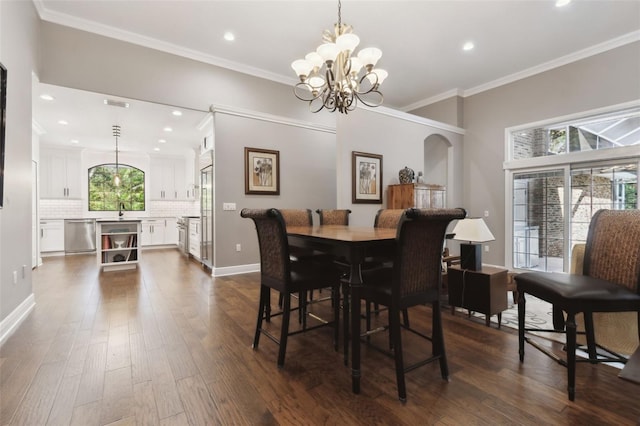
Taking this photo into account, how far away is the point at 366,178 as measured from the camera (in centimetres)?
491

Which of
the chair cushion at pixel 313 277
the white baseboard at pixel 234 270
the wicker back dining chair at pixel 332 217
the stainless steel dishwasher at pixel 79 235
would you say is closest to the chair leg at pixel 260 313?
the chair cushion at pixel 313 277

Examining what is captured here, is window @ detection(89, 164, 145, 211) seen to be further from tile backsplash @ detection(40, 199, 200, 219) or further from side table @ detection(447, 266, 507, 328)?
side table @ detection(447, 266, 507, 328)

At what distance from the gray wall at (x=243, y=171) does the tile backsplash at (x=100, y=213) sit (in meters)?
3.18

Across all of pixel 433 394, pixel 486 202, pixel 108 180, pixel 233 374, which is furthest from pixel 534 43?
pixel 108 180

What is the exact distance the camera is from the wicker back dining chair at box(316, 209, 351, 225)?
3.43 metres

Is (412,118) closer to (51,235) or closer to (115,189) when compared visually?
(115,189)

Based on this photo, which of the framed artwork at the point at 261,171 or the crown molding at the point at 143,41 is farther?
the framed artwork at the point at 261,171

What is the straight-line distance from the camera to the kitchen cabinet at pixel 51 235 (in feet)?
22.3

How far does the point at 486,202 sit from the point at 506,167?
0.75 meters

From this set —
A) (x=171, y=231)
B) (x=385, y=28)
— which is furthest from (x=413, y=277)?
(x=171, y=231)

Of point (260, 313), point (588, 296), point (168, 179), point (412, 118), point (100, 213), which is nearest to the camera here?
point (588, 296)

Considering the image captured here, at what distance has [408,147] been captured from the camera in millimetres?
5465

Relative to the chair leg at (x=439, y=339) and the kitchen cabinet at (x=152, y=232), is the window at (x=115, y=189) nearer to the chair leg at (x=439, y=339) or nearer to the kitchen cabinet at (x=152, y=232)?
the kitchen cabinet at (x=152, y=232)

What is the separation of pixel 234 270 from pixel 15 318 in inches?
98.7
